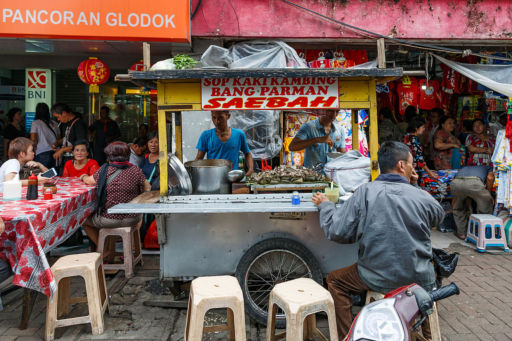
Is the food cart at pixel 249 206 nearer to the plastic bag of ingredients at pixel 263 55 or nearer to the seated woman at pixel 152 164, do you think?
the seated woman at pixel 152 164

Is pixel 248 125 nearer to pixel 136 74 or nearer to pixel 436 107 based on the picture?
pixel 136 74

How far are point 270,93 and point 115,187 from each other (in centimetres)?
237

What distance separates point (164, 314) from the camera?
3811 millimetres

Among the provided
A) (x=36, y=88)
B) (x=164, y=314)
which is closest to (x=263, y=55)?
(x=164, y=314)

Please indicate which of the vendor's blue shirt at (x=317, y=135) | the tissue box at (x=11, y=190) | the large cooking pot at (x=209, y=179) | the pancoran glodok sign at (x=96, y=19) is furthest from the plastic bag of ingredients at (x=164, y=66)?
the pancoran glodok sign at (x=96, y=19)

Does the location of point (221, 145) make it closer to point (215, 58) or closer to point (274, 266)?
point (215, 58)

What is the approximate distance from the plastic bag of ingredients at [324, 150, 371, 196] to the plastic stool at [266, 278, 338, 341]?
108cm

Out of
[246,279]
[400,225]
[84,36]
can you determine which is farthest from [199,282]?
[84,36]

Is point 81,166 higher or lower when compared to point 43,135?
lower

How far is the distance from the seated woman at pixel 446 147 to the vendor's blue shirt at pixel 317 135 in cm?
318

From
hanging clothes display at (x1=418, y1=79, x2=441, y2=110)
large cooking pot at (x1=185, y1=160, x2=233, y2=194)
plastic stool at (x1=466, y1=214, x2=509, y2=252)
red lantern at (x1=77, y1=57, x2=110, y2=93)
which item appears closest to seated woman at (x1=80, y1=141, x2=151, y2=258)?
large cooking pot at (x1=185, y1=160, x2=233, y2=194)

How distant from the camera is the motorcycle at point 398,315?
1773mm

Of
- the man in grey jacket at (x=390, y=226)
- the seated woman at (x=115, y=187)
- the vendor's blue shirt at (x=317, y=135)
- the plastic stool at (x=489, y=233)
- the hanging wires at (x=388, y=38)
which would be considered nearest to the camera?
the man in grey jacket at (x=390, y=226)

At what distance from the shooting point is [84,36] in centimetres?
612
